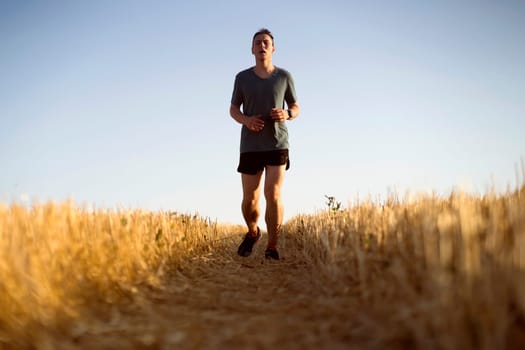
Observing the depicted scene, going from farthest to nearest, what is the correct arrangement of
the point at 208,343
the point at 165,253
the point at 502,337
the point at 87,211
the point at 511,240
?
1. the point at 165,253
2. the point at 87,211
3. the point at 511,240
4. the point at 208,343
5. the point at 502,337

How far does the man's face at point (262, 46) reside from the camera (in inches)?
186

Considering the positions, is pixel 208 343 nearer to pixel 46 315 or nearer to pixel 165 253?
pixel 46 315

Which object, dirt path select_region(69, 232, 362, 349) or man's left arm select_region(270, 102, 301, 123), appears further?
man's left arm select_region(270, 102, 301, 123)

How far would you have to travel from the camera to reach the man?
4.50 meters

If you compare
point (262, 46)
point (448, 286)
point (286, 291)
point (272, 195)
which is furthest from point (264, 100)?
point (448, 286)

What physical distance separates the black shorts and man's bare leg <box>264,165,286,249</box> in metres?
0.07

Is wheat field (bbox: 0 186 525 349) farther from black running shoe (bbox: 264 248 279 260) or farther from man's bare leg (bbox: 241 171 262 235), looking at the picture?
man's bare leg (bbox: 241 171 262 235)

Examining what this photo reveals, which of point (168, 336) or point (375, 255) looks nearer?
point (168, 336)

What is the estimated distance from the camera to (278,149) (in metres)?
4.50

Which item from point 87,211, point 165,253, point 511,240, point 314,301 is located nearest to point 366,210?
point 314,301

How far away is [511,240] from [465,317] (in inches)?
23.2

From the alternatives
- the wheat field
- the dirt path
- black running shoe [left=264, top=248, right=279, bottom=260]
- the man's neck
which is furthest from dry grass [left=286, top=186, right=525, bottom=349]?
the man's neck

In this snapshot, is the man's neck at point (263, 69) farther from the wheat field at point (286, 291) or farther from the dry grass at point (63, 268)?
the dry grass at point (63, 268)

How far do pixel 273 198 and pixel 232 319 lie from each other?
257 cm
